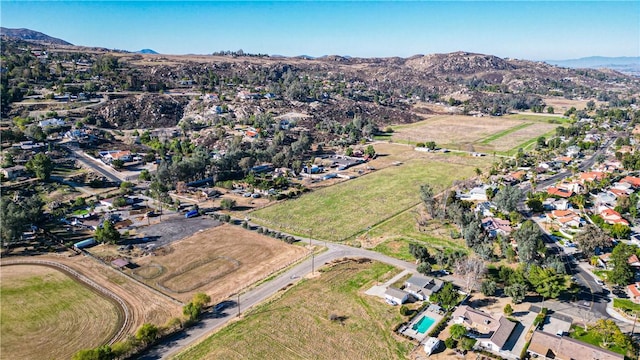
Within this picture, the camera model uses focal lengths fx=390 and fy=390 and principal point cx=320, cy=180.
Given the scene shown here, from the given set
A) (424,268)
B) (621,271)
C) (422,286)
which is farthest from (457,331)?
(621,271)

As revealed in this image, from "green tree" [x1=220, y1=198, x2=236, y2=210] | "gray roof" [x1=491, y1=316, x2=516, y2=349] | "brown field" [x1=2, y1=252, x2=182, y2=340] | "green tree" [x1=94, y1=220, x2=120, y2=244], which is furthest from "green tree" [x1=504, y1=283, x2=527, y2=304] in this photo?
"green tree" [x1=94, y1=220, x2=120, y2=244]

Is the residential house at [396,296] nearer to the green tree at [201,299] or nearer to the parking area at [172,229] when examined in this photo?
the green tree at [201,299]

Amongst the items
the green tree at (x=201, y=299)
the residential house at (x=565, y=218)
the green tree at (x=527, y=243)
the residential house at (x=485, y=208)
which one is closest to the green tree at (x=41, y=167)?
the green tree at (x=201, y=299)

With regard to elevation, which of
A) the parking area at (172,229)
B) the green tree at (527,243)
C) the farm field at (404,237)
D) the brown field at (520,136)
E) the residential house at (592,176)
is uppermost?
Result: the brown field at (520,136)

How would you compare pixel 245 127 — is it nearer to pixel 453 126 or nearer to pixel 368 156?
pixel 368 156

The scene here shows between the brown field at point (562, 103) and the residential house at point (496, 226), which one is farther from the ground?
the brown field at point (562, 103)
